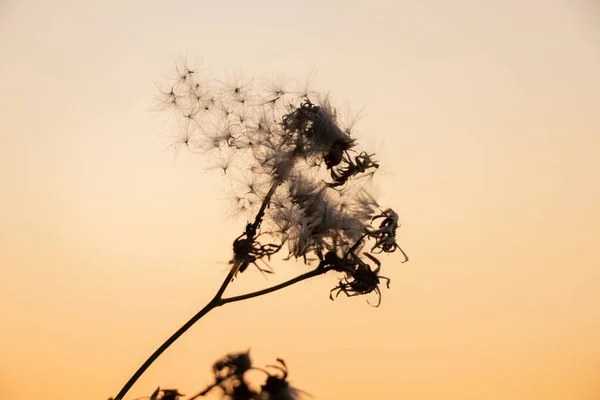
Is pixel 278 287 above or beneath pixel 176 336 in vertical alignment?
above

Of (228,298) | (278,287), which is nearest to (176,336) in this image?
(228,298)

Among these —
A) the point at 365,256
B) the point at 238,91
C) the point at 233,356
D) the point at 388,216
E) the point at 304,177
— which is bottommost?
the point at 233,356

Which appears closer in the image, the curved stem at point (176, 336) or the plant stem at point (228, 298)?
the curved stem at point (176, 336)

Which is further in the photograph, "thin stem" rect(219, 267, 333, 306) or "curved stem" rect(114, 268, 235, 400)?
"thin stem" rect(219, 267, 333, 306)

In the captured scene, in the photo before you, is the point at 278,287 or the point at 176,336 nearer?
the point at 176,336

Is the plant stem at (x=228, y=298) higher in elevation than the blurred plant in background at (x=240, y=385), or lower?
higher

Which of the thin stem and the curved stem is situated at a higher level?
the thin stem

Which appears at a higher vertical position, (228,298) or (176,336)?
(228,298)

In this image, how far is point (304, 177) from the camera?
10.3ft

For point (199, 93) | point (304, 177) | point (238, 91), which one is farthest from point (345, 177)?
point (199, 93)

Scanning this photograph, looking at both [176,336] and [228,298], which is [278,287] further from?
[176,336]

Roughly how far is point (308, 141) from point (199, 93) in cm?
92

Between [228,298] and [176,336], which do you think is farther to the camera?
[228,298]

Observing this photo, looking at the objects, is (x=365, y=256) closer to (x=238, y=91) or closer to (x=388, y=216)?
(x=388, y=216)
